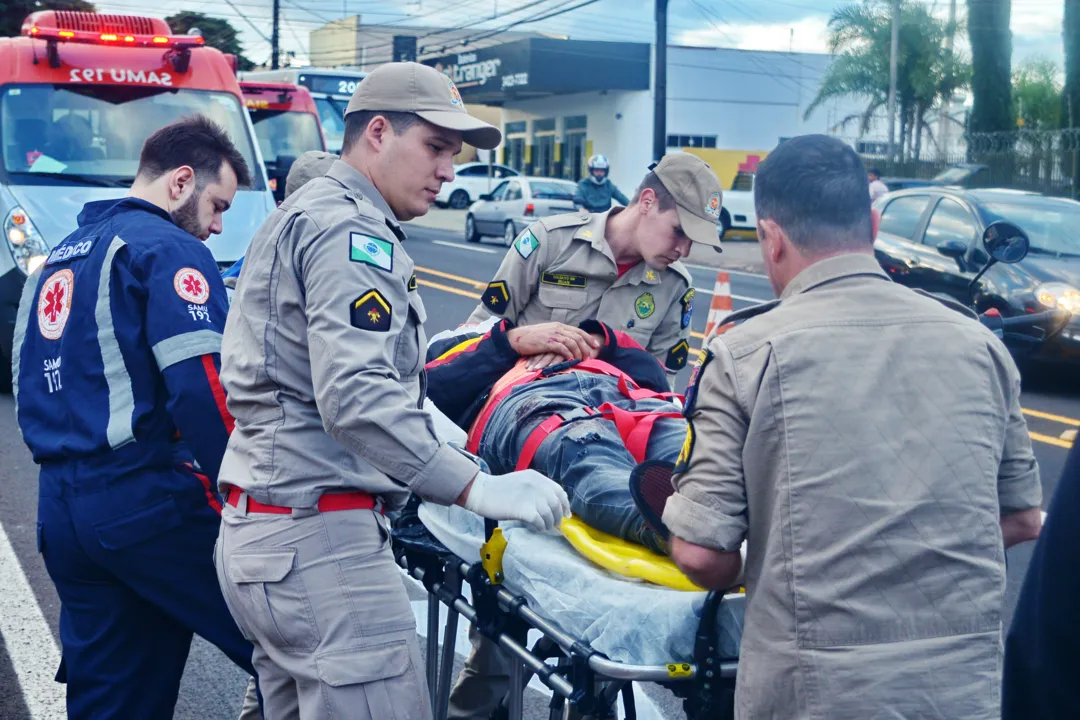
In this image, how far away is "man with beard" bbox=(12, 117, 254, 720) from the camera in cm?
265

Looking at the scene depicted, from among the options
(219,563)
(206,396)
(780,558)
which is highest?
(206,396)

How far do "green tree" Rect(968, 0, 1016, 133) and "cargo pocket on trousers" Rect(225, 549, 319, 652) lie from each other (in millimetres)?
24537

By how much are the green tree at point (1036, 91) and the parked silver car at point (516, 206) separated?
1373 centimetres

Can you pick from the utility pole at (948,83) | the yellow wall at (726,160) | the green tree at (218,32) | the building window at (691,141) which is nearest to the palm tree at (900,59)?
the utility pole at (948,83)

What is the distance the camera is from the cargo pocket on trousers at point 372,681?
7.45 feet

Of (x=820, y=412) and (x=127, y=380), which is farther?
(x=127, y=380)

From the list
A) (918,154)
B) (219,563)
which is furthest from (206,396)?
(918,154)

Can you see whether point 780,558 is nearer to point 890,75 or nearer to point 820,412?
point 820,412

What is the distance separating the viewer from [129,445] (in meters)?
2.67

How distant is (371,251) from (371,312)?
13cm

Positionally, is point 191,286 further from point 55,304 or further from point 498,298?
point 498,298

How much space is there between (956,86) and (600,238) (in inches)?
1307

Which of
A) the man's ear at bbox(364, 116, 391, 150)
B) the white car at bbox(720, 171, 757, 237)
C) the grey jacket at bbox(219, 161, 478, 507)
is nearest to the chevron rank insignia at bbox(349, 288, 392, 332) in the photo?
the grey jacket at bbox(219, 161, 478, 507)

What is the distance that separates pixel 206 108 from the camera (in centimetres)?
927
